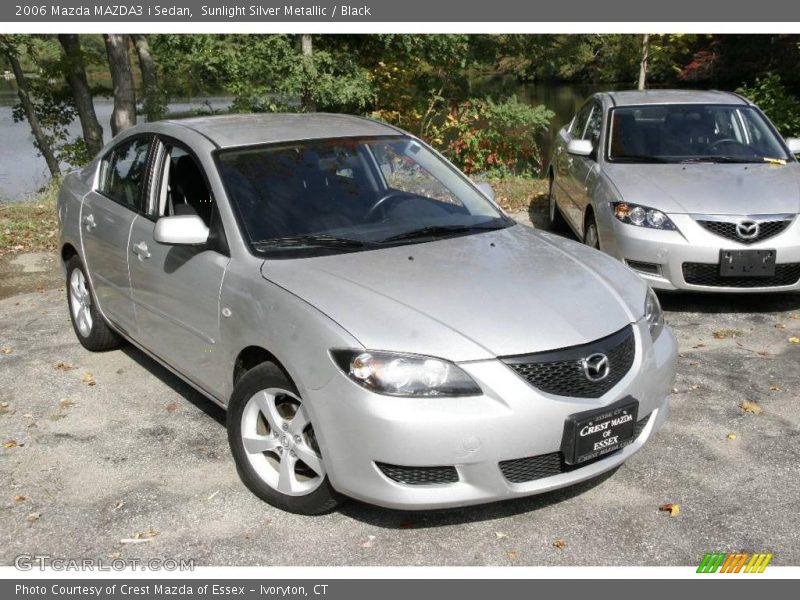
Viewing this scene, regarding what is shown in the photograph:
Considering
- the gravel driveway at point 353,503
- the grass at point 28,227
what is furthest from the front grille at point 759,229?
the grass at point 28,227

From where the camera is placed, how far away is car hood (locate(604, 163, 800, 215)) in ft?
22.3

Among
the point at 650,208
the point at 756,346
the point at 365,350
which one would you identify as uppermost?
the point at 365,350

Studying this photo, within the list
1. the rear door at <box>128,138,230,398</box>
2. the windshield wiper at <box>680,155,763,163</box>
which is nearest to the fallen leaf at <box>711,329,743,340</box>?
the windshield wiper at <box>680,155,763,163</box>

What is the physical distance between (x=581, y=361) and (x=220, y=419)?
7.83 ft

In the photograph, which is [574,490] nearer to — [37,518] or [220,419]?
[220,419]

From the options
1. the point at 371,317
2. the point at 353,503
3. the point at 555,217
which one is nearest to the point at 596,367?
the point at 371,317

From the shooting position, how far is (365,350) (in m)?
3.48

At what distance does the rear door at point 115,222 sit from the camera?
5.32 m

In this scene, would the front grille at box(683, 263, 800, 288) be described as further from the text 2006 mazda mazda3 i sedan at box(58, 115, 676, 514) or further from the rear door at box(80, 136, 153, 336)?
the rear door at box(80, 136, 153, 336)

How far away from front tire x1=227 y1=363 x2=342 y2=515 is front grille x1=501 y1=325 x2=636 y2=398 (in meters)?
0.94

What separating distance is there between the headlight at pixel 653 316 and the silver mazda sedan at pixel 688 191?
244 centimetres

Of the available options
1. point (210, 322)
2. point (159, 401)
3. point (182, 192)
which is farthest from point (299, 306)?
point (159, 401)

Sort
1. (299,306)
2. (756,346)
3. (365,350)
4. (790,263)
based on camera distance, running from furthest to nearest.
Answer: (790,263), (756,346), (299,306), (365,350)

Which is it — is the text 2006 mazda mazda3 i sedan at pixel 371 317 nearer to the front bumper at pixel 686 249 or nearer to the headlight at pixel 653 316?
the headlight at pixel 653 316
